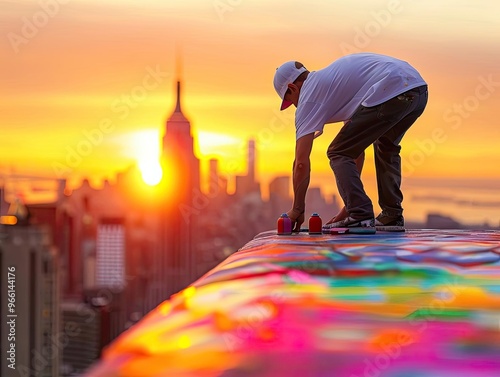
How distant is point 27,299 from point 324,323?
11832cm

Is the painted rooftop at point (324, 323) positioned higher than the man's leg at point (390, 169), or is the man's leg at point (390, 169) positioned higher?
the man's leg at point (390, 169)

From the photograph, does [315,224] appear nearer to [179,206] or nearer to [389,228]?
[389,228]

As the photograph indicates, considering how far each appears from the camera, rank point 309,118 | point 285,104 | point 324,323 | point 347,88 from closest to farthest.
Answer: point 324,323, point 309,118, point 347,88, point 285,104

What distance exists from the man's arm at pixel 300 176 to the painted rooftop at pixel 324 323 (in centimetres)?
237

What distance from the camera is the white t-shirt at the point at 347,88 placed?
6.05m

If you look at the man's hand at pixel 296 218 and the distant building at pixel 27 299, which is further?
the distant building at pixel 27 299

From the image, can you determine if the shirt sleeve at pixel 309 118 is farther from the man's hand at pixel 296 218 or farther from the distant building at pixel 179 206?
the distant building at pixel 179 206

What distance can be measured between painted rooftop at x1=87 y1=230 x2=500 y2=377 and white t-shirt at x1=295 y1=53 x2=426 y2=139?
96.2 inches

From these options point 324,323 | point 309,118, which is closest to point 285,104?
point 309,118

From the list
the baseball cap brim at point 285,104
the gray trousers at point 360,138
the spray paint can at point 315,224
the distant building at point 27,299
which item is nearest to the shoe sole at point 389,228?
the gray trousers at point 360,138

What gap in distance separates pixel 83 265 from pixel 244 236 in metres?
62.5

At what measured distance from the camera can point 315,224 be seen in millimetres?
5824

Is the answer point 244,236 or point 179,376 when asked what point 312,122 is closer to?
point 179,376

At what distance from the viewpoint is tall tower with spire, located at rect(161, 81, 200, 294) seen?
123 metres
